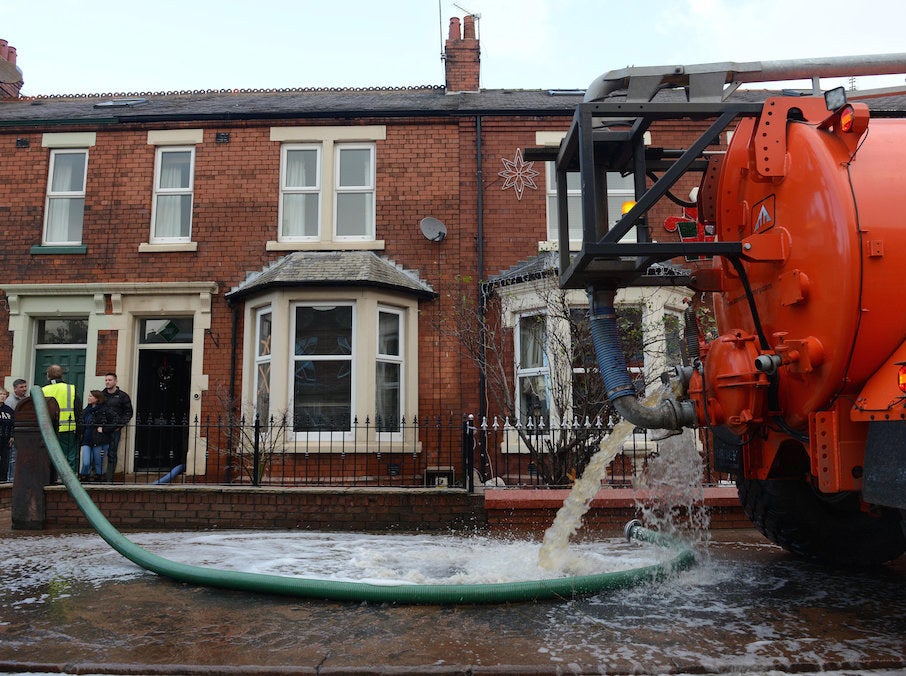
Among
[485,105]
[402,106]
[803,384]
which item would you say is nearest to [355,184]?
[402,106]

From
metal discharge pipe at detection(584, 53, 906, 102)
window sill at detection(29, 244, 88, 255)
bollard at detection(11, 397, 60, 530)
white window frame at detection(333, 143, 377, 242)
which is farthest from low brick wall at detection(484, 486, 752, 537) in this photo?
window sill at detection(29, 244, 88, 255)

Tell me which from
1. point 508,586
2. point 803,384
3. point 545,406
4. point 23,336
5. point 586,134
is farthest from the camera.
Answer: point 23,336

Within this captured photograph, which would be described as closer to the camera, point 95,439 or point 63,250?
point 95,439

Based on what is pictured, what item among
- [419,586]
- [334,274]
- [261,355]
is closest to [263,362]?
[261,355]

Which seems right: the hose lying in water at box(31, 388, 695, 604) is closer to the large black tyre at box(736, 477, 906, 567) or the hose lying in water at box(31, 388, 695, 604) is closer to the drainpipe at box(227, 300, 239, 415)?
the large black tyre at box(736, 477, 906, 567)

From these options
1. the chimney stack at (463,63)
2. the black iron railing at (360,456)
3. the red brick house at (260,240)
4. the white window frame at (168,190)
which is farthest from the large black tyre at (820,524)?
the chimney stack at (463,63)

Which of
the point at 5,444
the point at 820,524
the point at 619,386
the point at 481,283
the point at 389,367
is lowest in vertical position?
the point at 820,524

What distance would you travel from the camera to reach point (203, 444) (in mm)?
10578

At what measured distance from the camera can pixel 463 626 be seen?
3.62 metres

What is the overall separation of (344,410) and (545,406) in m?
2.96

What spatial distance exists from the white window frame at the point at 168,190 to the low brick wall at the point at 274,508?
527cm

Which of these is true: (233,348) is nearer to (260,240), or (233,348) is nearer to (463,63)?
(260,240)

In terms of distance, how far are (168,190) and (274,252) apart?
86.0 inches

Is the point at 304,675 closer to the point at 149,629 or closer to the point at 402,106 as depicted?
the point at 149,629
